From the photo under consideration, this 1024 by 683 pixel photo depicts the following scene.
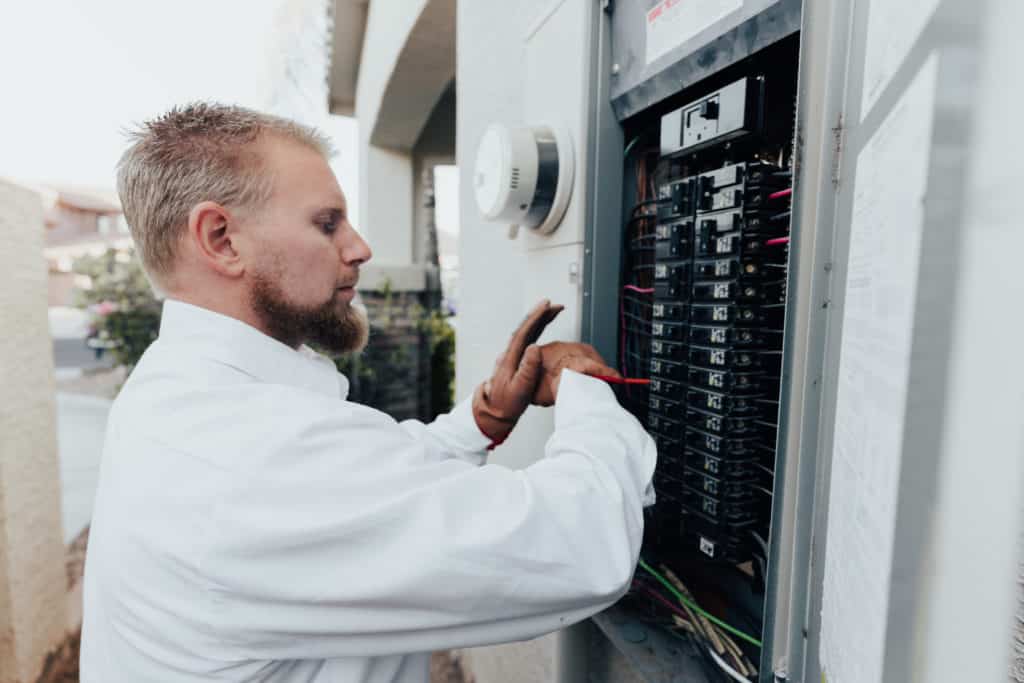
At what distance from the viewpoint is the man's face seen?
0.77 meters

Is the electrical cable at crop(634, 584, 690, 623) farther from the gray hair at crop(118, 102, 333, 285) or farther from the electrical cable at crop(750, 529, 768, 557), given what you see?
the gray hair at crop(118, 102, 333, 285)

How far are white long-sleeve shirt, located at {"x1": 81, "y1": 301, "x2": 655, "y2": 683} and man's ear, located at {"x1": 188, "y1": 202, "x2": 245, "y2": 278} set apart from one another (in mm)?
158

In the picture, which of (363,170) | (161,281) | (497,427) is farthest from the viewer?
(363,170)

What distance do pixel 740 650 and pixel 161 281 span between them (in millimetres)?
915

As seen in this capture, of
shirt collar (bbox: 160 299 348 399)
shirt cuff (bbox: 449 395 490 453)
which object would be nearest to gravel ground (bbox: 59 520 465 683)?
shirt cuff (bbox: 449 395 490 453)

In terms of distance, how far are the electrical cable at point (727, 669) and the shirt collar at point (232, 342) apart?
0.65 m

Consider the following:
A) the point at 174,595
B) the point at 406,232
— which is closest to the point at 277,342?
the point at 174,595

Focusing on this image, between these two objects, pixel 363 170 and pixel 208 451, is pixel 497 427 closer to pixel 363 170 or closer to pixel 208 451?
pixel 208 451

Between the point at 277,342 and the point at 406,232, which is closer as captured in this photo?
the point at 277,342

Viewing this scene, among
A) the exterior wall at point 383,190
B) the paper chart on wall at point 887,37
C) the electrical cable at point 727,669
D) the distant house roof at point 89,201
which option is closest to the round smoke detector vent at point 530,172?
the paper chart on wall at point 887,37

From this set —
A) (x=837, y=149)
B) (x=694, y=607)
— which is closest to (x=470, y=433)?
(x=694, y=607)

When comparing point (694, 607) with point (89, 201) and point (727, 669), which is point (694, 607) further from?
point (89, 201)

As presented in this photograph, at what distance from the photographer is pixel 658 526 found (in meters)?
0.83

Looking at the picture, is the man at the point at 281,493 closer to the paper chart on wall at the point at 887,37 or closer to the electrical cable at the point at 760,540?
the electrical cable at the point at 760,540
